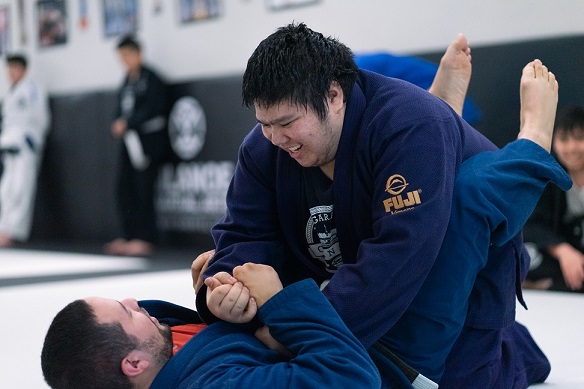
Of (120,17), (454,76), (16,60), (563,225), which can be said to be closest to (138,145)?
(120,17)

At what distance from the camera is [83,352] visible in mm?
1600

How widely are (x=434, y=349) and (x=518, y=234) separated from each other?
0.40 meters

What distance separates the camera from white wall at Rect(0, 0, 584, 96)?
476cm

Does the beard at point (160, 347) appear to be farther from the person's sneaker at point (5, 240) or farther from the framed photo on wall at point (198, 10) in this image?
the person's sneaker at point (5, 240)

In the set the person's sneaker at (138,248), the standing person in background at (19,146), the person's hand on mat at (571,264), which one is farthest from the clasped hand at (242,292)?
the standing person in background at (19,146)

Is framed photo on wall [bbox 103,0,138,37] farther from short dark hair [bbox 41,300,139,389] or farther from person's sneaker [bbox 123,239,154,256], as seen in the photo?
short dark hair [bbox 41,300,139,389]

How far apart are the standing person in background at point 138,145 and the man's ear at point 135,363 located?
4.98 m

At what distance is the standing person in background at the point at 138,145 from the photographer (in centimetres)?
669

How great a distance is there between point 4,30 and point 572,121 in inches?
279

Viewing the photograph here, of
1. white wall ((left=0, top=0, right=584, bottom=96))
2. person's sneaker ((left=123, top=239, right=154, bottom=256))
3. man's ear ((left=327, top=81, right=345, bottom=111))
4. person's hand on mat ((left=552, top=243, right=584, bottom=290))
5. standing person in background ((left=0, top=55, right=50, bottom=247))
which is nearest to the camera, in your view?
man's ear ((left=327, top=81, right=345, bottom=111))

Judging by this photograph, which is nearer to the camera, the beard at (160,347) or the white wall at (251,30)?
the beard at (160,347)

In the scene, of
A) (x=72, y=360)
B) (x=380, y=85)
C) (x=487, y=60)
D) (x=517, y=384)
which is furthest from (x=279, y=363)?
(x=487, y=60)

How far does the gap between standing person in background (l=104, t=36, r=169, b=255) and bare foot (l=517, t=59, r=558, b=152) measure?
190 inches

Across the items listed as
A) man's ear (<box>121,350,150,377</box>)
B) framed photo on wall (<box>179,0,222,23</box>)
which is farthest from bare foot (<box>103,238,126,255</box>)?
man's ear (<box>121,350,150,377</box>)
